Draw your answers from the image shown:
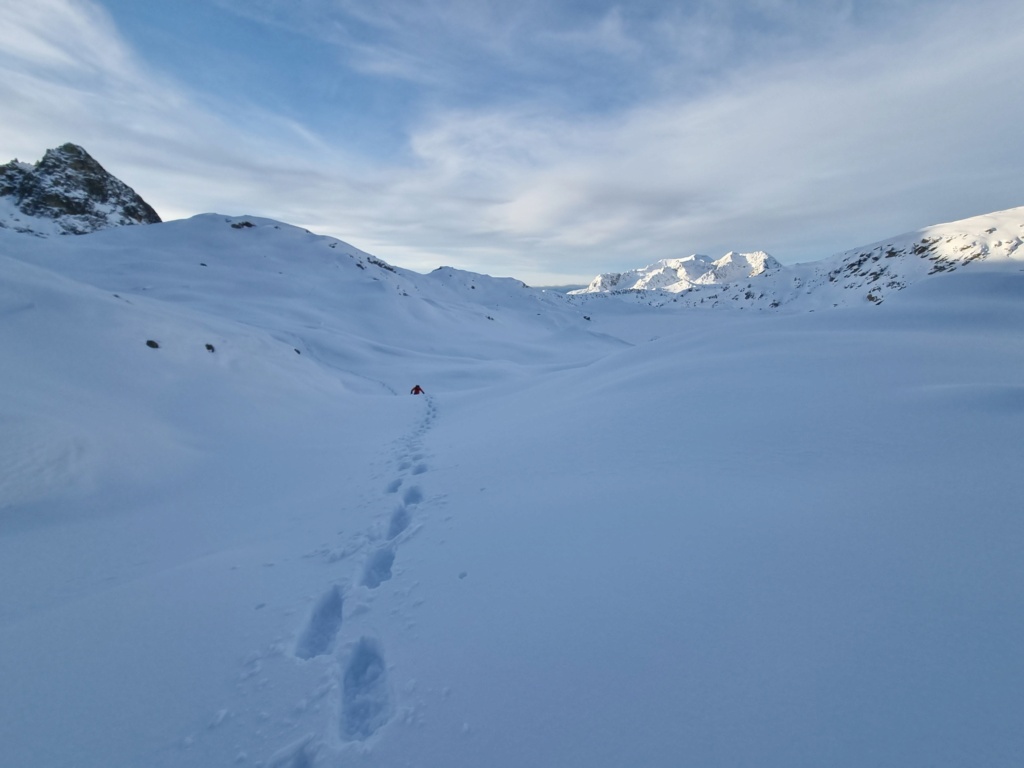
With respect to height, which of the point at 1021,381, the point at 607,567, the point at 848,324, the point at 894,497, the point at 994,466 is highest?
the point at 848,324

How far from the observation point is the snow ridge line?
2494 mm

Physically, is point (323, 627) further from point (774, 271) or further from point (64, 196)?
point (774, 271)

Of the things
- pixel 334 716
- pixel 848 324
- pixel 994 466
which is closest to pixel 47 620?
pixel 334 716

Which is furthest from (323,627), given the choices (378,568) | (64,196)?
(64,196)

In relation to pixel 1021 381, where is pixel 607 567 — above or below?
below

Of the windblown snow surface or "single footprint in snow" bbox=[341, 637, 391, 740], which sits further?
"single footprint in snow" bbox=[341, 637, 391, 740]

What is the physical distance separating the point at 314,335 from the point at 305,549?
64.1ft

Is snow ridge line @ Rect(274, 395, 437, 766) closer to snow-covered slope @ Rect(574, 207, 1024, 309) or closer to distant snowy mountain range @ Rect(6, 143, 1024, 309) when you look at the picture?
distant snowy mountain range @ Rect(6, 143, 1024, 309)

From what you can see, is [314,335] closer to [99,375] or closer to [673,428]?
[99,375]

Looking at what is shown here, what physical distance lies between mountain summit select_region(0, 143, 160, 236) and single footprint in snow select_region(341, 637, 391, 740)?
73.1 meters

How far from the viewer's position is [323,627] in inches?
135

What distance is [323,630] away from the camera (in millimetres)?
3393

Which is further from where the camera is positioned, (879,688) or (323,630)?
(323,630)

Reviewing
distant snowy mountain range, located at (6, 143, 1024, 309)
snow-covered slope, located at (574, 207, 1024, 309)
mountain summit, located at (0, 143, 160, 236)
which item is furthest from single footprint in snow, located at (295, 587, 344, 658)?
snow-covered slope, located at (574, 207, 1024, 309)
